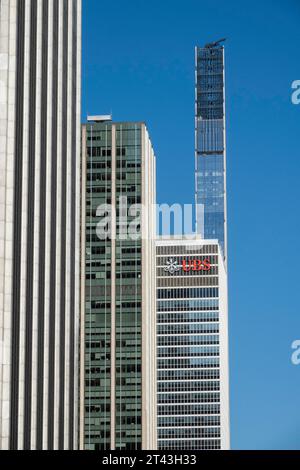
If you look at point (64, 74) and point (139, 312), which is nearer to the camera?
point (64, 74)

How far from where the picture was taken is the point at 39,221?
83812 millimetres

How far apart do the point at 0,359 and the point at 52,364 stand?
14417 millimetres

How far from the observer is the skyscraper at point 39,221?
7550 centimetres

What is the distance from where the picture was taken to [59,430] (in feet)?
298

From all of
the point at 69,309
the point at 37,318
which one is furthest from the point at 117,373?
the point at 37,318

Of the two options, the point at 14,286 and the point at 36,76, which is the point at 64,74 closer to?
the point at 36,76

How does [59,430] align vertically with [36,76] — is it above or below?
below

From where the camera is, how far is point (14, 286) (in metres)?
75.8

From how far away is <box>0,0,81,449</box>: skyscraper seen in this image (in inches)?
2972

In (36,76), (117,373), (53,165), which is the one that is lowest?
(117,373)

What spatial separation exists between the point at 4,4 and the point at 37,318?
73.2 ft
